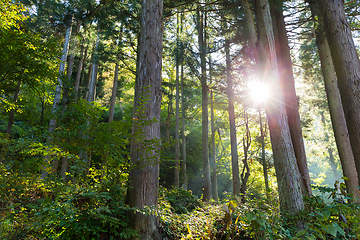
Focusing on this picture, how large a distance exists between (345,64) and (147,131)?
386 cm

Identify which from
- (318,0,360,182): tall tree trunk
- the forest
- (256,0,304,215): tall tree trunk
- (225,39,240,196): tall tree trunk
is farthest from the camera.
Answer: (225,39,240,196): tall tree trunk

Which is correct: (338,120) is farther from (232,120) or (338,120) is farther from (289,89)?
(232,120)

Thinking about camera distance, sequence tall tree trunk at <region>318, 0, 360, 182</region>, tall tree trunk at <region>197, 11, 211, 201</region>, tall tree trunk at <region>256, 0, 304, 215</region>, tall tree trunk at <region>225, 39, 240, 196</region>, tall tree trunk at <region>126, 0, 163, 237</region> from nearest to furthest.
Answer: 1. tall tree trunk at <region>126, 0, 163, 237</region>
2. tall tree trunk at <region>318, 0, 360, 182</region>
3. tall tree trunk at <region>256, 0, 304, 215</region>
4. tall tree trunk at <region>225, 39, 240, 196</region>
5. tall tree trunk at <region>197, 11, 211, 201</region>

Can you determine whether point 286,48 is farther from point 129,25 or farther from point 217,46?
point 129,25

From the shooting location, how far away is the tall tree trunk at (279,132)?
376 cm

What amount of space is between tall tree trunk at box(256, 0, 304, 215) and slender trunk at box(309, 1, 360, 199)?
148cm

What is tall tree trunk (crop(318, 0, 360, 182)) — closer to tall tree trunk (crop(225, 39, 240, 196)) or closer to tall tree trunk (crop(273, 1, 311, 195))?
tall tree trunk (crop(273, 1, 311, 195))

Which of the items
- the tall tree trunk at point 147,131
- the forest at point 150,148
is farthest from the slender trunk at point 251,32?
the tall tree trunk at point 147,131

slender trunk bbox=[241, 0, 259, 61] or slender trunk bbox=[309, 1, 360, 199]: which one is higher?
slender trunk bbox=[241, 0, 259, 61]

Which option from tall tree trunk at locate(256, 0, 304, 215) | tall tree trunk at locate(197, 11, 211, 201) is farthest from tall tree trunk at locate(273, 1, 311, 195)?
tall tree trunk at locate(197, 11, 211, 201)

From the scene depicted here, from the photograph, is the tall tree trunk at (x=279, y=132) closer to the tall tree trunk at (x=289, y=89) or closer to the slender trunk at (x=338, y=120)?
the tall tree trunk at (x=289, y=89)

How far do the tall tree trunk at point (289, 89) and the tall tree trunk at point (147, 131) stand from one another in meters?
3.89

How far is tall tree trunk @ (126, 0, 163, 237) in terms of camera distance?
117 inches

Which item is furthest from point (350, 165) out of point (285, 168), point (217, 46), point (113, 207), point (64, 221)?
point (217, 46)
